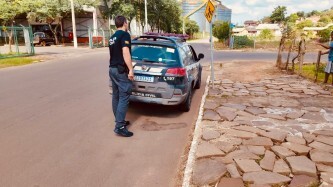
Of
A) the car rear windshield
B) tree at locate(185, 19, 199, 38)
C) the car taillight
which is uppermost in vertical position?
tree at locate(185, 19, 199, 38)

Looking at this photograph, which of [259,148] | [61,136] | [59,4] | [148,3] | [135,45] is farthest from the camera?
[148,3]

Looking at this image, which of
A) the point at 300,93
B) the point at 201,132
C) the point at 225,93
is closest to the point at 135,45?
the point at 201,132

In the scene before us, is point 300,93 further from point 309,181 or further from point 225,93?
point 309,181

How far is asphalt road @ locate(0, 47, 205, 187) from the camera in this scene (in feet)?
11.7

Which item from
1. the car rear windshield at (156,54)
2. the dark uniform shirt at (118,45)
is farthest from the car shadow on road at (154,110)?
the dark uniform shirt at (118,45)

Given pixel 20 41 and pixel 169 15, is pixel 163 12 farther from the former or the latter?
pixel 20 41

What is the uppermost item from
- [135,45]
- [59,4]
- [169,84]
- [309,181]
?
[59,4]

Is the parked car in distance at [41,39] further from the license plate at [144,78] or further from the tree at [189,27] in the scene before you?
the tree at [189,27]

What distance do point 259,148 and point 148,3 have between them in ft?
126

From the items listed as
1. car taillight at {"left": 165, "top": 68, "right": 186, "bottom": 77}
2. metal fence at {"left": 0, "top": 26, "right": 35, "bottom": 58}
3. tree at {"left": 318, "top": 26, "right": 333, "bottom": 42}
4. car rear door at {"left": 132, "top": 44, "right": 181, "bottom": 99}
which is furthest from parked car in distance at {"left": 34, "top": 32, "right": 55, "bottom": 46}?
tree at {"left": 318, "top": 26, "right": 333, "bottom": 42}

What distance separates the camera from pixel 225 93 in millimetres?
8305

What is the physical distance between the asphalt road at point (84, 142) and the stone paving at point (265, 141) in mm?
480

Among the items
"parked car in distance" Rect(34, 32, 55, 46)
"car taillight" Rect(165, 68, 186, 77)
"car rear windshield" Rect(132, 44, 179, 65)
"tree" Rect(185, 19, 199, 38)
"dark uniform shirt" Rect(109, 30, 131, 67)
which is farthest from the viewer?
"tree" Rect(185, 19, 199, 38)

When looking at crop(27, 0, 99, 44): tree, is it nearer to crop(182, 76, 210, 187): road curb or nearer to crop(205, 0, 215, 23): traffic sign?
crop(205, 0, 215, 23): traffic sign
